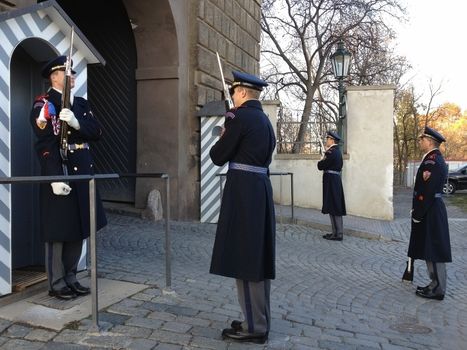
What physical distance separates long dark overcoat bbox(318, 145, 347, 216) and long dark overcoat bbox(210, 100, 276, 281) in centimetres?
588

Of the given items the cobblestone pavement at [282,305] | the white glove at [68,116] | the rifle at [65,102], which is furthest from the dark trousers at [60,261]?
the white glove at [68,116]

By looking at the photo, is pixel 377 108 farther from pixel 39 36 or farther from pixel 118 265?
pixel 39 36

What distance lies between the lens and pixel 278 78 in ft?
105

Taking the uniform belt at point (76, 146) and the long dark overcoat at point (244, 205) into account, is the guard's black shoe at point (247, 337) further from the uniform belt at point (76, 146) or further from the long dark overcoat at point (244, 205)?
the uniform belt at point (76, 146)

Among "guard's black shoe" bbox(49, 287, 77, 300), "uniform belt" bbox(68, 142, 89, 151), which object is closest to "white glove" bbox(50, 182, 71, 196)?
"uniform belt" bbox(68, 142, 89, 151)

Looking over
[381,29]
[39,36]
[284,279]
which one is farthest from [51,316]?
[381,29]

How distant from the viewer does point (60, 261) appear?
4441 millimetres

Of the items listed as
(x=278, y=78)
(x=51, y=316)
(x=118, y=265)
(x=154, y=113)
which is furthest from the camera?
(x=278, y=78)

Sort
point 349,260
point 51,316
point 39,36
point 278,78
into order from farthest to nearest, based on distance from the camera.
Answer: point 278,78
point 349,260
point 39,36
point 51,316

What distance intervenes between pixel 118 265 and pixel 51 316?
1.85 metres

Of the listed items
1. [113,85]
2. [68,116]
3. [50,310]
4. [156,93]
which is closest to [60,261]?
[50,310]

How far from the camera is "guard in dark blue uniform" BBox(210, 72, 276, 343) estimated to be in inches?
150

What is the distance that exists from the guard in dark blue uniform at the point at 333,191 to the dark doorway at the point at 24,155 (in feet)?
18.6

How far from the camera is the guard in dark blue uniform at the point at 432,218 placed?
5.91 meters
